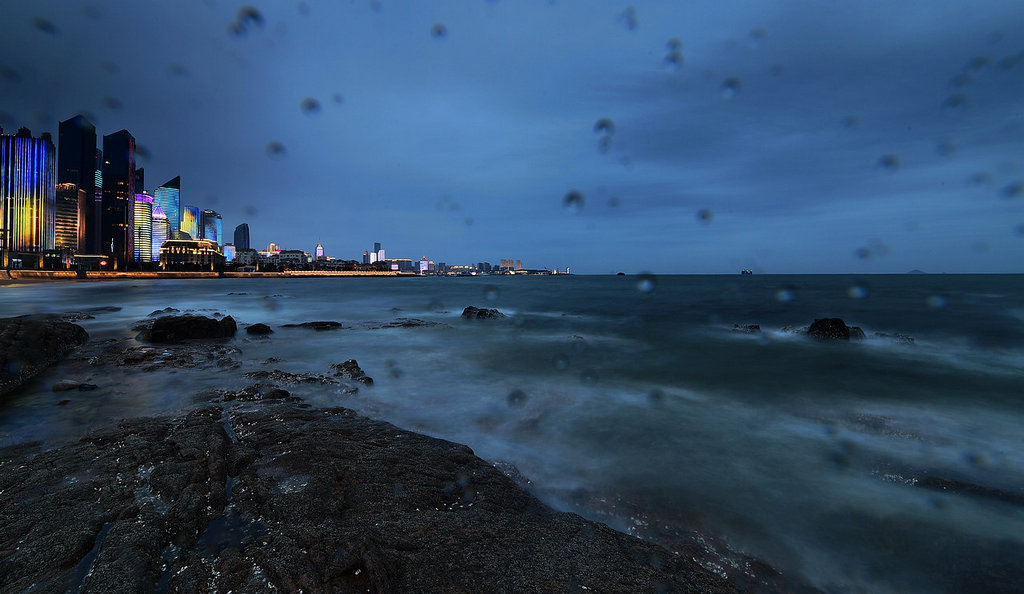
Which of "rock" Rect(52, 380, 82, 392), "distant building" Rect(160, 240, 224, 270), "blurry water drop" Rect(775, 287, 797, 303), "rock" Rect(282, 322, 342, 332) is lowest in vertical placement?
"rock" Rect(282, 322, 342, 332)

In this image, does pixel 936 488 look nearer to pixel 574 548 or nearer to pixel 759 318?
pixel 574 548

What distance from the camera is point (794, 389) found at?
11508 mm

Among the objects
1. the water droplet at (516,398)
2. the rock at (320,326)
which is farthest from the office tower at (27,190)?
the water droplet at (516,398)

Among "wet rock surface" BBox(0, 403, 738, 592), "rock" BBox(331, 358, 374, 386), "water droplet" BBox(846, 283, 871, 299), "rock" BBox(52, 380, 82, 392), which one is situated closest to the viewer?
"wet rock surface" BBox(0, 403, 738, 592)

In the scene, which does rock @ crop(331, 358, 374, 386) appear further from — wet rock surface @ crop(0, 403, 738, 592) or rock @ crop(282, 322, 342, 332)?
rock @ crop(282, 322, 342, 332)

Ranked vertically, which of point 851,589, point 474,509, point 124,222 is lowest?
→ point 851,589

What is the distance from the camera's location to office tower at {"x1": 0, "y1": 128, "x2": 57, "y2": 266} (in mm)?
155000

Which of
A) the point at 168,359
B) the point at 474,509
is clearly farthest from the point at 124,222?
the point at 474,509

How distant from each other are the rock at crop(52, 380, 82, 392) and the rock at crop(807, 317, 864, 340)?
84.9 feet

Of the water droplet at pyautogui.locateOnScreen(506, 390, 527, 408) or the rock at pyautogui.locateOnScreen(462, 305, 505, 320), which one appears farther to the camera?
the rock at pyautogui.locateOnScreen(462, 305, 505, 320)

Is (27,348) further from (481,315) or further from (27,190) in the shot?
(27,190)

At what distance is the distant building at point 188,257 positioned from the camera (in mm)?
145125

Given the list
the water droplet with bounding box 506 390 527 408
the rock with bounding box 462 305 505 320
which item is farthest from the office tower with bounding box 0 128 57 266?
the water droplet with bounding box 506 390 527 408

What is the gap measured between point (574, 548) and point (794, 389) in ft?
35.0
